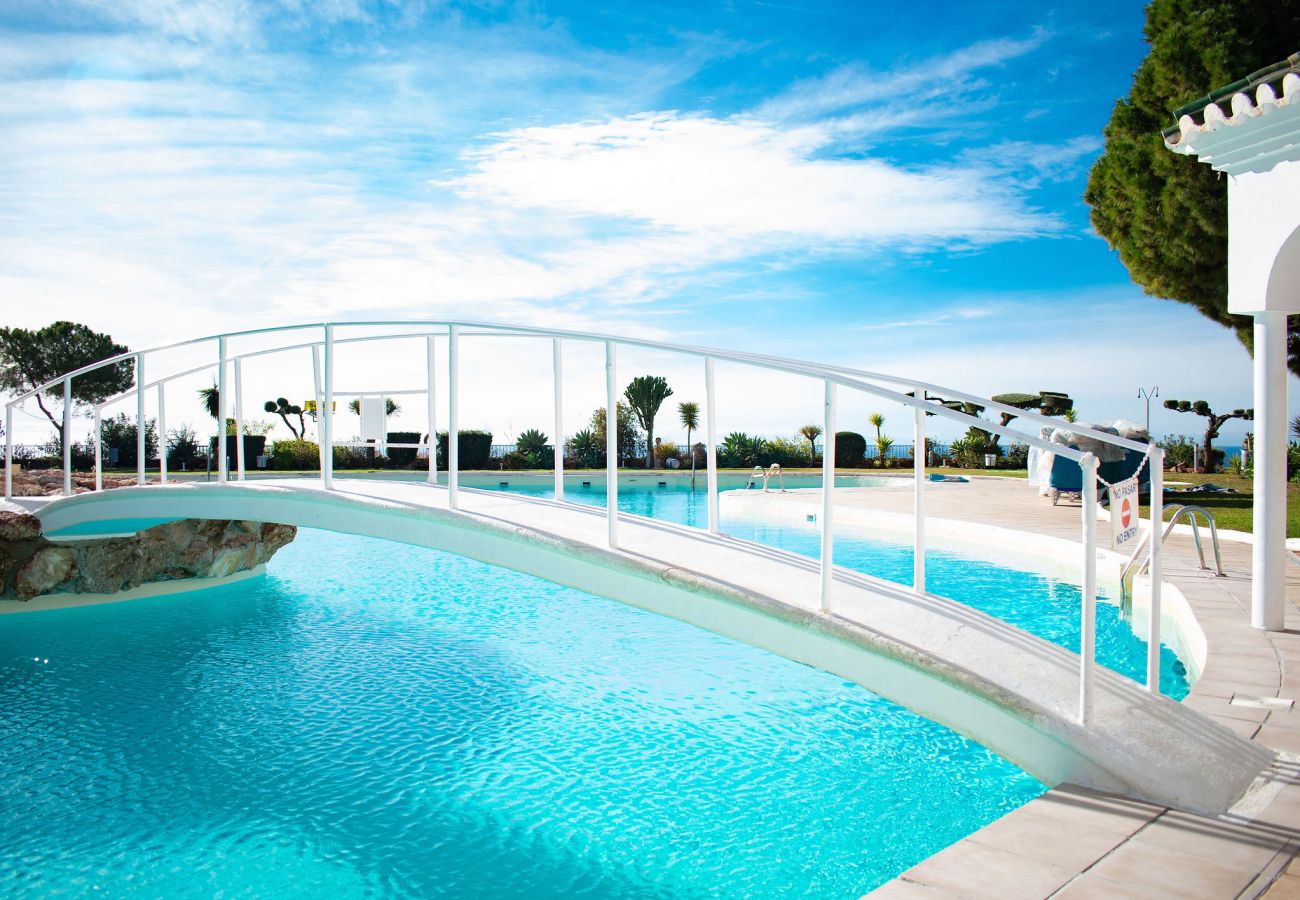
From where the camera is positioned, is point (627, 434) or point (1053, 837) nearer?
point (1053, 837)

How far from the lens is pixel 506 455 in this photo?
26.1 meters

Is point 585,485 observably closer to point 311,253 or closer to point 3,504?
point 311,253

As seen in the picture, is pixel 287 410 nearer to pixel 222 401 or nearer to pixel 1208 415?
pixel 222 401

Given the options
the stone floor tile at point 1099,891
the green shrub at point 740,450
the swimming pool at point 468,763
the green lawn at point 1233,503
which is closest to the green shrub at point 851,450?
the green shrub at point 740,450

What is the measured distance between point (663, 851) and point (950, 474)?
2166cm

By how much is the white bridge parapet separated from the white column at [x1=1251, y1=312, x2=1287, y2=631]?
8.70 feet

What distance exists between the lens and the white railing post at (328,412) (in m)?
5.55

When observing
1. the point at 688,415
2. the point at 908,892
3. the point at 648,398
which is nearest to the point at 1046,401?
the point at 688,415

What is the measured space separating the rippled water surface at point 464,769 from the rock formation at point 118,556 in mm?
1158

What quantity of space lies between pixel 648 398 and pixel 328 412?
72.4ft

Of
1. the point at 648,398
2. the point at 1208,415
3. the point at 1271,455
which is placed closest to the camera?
the point at 1271,455

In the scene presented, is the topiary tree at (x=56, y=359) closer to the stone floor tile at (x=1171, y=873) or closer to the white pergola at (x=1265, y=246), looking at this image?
the white pergola at (x=1265, y=246)

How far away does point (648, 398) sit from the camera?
27688 millimetres

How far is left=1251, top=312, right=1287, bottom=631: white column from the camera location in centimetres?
531
